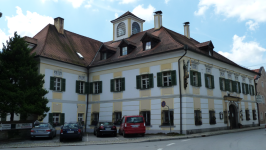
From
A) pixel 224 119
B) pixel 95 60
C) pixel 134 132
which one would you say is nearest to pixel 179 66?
pixel 134 132

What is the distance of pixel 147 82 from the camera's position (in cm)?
2411

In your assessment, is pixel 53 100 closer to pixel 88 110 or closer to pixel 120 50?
pixel 88 110

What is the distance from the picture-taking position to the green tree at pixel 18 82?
18.8 meters

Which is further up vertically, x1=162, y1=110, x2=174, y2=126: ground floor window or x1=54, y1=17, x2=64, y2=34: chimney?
x1=54, y1=17, x2=64, y2=34: chimney

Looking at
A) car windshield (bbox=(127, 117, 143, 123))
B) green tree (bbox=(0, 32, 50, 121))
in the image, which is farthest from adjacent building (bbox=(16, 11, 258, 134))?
green tree (bbox=(0, 32, 50, 121))

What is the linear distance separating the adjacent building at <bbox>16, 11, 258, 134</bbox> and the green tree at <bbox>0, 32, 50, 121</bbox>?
3.45 metres

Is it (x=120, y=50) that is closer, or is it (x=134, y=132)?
(x=134, y=132)

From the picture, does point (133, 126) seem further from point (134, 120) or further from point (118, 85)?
point (118, 85)

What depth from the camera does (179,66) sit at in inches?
860

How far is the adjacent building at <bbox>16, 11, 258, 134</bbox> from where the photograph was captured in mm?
22062

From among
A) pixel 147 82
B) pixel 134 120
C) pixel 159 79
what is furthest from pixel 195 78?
pixel 134 120

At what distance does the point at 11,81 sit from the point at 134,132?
10.3m

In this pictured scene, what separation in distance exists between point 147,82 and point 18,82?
36.8ft

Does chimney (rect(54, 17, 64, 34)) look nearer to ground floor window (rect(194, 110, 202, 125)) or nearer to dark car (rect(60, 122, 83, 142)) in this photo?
dark car (rect(60, 122, 83, 142))
